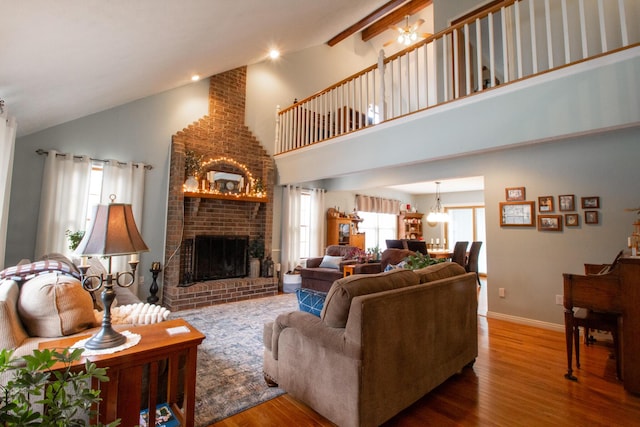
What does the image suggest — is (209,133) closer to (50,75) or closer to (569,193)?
(50,75)

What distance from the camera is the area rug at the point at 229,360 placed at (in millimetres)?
2166

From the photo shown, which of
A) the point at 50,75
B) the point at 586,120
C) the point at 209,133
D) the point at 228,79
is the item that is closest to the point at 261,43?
the point at 228,79

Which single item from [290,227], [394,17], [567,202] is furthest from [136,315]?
[394,17]

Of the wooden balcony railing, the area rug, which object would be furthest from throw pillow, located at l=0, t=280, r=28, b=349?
the wooden balcony railing

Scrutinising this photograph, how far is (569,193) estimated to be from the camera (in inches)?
150

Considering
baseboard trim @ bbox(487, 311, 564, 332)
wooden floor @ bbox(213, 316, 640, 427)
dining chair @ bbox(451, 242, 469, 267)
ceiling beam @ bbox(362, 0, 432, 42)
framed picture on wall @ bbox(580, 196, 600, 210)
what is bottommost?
wooden floor @ bbox(213, 316, 640, 427)

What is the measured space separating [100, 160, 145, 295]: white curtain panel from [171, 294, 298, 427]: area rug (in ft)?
3.69

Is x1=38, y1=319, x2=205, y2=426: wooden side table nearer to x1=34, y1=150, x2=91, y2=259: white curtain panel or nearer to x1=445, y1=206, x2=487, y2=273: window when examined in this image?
x1=34, y1=150, x2=91, y2=259: white curtain panel

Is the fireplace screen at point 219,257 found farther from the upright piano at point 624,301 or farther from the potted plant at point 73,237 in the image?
the upright piano at point 624,301

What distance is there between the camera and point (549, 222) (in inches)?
155

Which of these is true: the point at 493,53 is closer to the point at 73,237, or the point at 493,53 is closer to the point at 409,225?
the point at 73,237

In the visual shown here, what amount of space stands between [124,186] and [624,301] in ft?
19.1

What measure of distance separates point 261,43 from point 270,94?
1.76 metres

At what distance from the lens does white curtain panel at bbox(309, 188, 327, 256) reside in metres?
6.84
